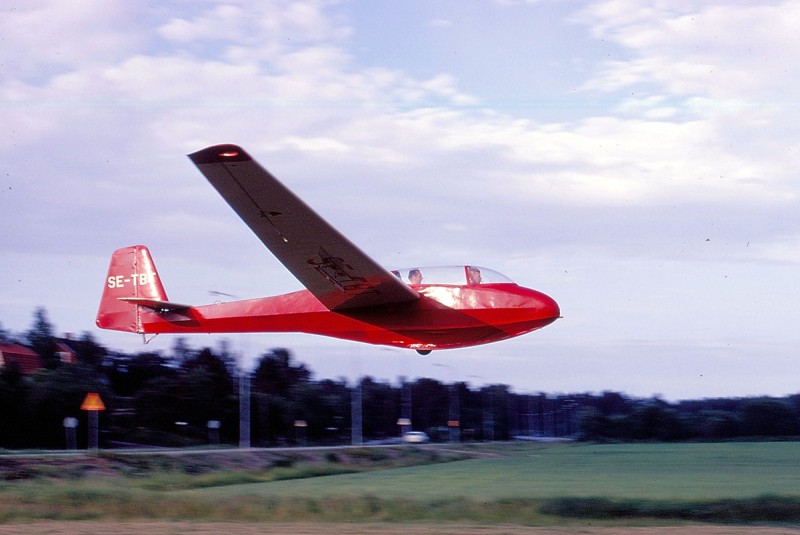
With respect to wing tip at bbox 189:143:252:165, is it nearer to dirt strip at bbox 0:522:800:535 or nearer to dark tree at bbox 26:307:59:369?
dirt strip at bbox 0:522:800:535

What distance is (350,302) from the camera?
1688cm

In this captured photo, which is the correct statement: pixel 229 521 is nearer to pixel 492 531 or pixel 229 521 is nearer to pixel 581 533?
pixel 492 531

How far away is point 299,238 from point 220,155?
309cm

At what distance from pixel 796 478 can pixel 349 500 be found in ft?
45.7

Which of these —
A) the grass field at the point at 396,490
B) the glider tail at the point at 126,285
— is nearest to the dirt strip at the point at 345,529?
the grass field at the point at 396,490

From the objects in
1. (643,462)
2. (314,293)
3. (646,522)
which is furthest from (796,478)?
(314,293)

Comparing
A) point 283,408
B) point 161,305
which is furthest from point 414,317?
point 283,408

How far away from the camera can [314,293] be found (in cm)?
1684

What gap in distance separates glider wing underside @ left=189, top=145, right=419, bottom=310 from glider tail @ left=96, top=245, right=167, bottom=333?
5.07 meters

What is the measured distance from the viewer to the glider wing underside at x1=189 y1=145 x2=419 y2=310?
41.5 feet

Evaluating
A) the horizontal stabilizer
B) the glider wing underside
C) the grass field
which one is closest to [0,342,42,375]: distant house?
the grass field

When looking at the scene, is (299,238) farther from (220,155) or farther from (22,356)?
(22,356)

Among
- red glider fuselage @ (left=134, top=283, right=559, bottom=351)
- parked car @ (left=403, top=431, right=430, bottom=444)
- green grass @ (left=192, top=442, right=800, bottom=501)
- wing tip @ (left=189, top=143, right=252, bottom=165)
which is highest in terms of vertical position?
wing tip @ (left=189, top=143, right=252, bottom=165)

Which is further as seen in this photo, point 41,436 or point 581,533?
point 41,436
